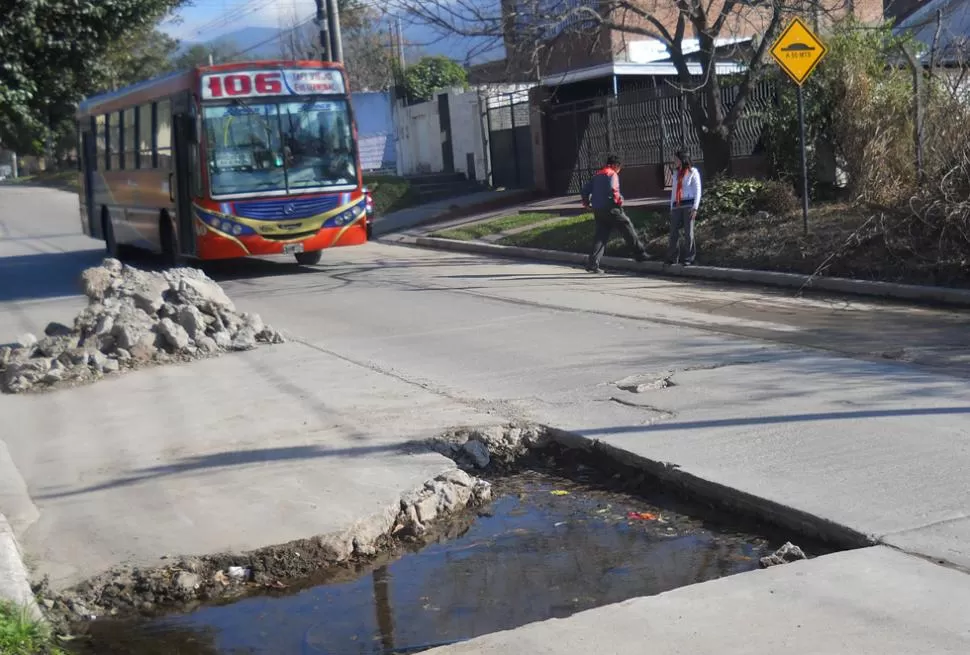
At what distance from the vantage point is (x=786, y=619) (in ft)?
14.9

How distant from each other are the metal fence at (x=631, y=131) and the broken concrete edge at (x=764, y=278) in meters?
3.31

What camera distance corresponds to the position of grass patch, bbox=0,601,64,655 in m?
4.55

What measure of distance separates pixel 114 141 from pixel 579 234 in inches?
375

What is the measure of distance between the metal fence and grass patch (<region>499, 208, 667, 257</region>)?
1456 millimetres

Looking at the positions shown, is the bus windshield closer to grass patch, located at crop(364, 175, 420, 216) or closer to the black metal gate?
grass patch, located at crop(364, 175, 420, 216)

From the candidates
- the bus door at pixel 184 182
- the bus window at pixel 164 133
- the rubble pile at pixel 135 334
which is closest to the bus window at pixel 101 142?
the bus window at pixel 164 133

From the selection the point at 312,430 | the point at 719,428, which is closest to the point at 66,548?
the point at 312,430

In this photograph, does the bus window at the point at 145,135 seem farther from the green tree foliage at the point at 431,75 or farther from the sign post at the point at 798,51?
the green tree foliage at the point at 431,75

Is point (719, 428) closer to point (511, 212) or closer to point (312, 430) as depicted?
point (312, 430)

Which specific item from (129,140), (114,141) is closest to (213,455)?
(129,140)

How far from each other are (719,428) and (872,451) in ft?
3.52

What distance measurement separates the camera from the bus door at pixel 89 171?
25203 millimetres

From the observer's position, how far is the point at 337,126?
18719mm

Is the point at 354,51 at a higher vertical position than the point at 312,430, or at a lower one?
higher
